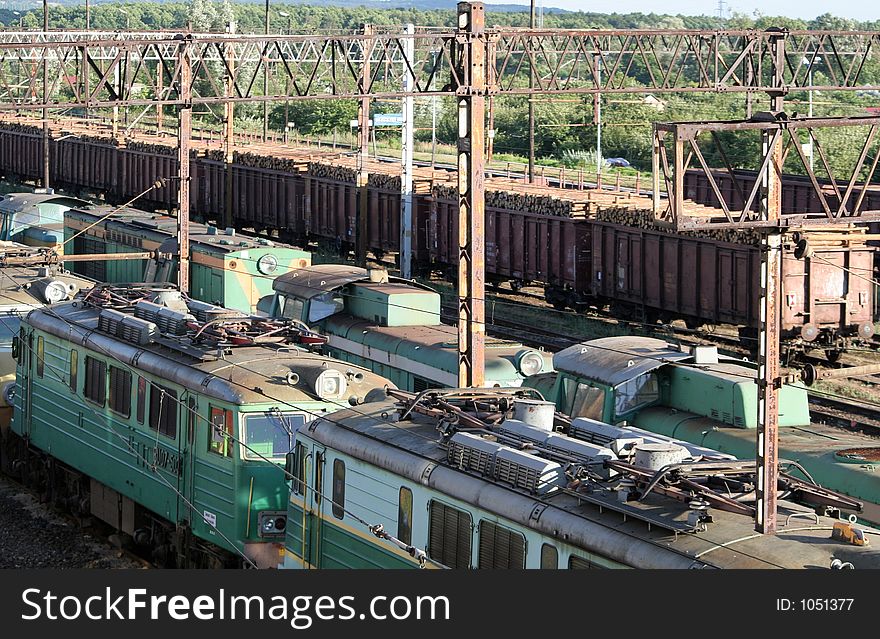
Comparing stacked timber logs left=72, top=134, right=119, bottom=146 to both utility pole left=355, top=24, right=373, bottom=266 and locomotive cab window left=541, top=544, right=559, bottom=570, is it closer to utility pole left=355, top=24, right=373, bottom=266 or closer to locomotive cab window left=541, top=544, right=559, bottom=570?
utility pole left=355, top=24, right=373, bottom=266

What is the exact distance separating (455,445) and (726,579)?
12.8 ft

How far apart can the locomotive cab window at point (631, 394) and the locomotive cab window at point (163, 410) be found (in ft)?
18.8

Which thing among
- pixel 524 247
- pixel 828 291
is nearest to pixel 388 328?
pixel 828 291

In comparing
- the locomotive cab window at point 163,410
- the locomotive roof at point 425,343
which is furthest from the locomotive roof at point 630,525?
the locomotive roof at point 425,343

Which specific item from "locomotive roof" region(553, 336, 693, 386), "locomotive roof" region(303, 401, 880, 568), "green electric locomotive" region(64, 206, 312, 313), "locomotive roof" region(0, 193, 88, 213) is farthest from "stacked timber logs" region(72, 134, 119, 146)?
"locomotive roof" region(303, 401, 880, 568)

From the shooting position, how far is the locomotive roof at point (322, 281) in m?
26.1

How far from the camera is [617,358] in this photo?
19.1m

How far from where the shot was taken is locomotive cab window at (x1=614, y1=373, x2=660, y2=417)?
18.5 m

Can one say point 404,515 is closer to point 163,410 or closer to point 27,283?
point 163,410

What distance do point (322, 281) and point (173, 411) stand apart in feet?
26.9

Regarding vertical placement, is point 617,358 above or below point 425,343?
above

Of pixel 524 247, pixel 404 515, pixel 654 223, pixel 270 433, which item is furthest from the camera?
pixel 524 247

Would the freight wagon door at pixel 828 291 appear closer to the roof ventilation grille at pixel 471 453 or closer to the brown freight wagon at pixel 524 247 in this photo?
the brown freight wagon at pixel 524 247

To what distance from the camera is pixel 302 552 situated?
15.9m
